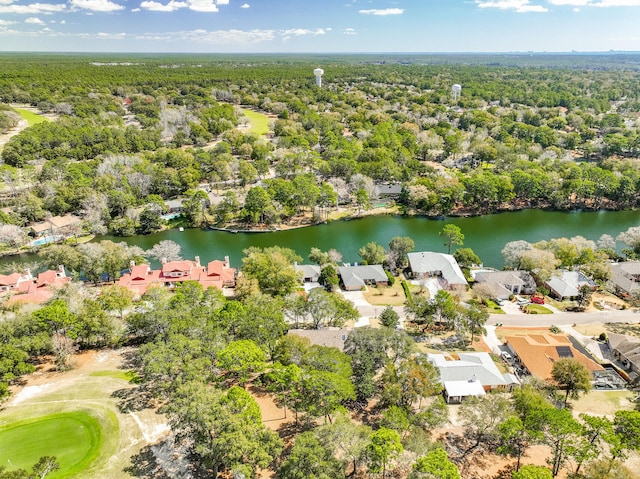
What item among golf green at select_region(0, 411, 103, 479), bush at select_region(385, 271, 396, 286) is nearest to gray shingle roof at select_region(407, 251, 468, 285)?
bush at select_region(385, 271, 396, 286)

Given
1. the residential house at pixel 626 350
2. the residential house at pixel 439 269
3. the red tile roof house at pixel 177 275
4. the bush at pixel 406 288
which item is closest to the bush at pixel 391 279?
the bush at pixel 406 288

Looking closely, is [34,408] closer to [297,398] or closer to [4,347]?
[4,347]

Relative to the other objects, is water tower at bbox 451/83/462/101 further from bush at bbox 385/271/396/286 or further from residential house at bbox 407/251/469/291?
bush at bbox 385/271/396/286

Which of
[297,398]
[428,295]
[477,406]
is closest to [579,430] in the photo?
[477,406]

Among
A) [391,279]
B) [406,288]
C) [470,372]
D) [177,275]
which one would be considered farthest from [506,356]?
[177,275]

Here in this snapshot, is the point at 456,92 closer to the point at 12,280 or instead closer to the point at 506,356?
the point at 506,356

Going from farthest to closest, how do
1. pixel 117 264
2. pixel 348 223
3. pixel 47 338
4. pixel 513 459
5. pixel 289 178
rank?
pixel 289 178, pixel 348 223, pixel 117 264, pixel 47 338, pixel 513 459

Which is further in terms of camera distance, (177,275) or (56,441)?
(177,275)
